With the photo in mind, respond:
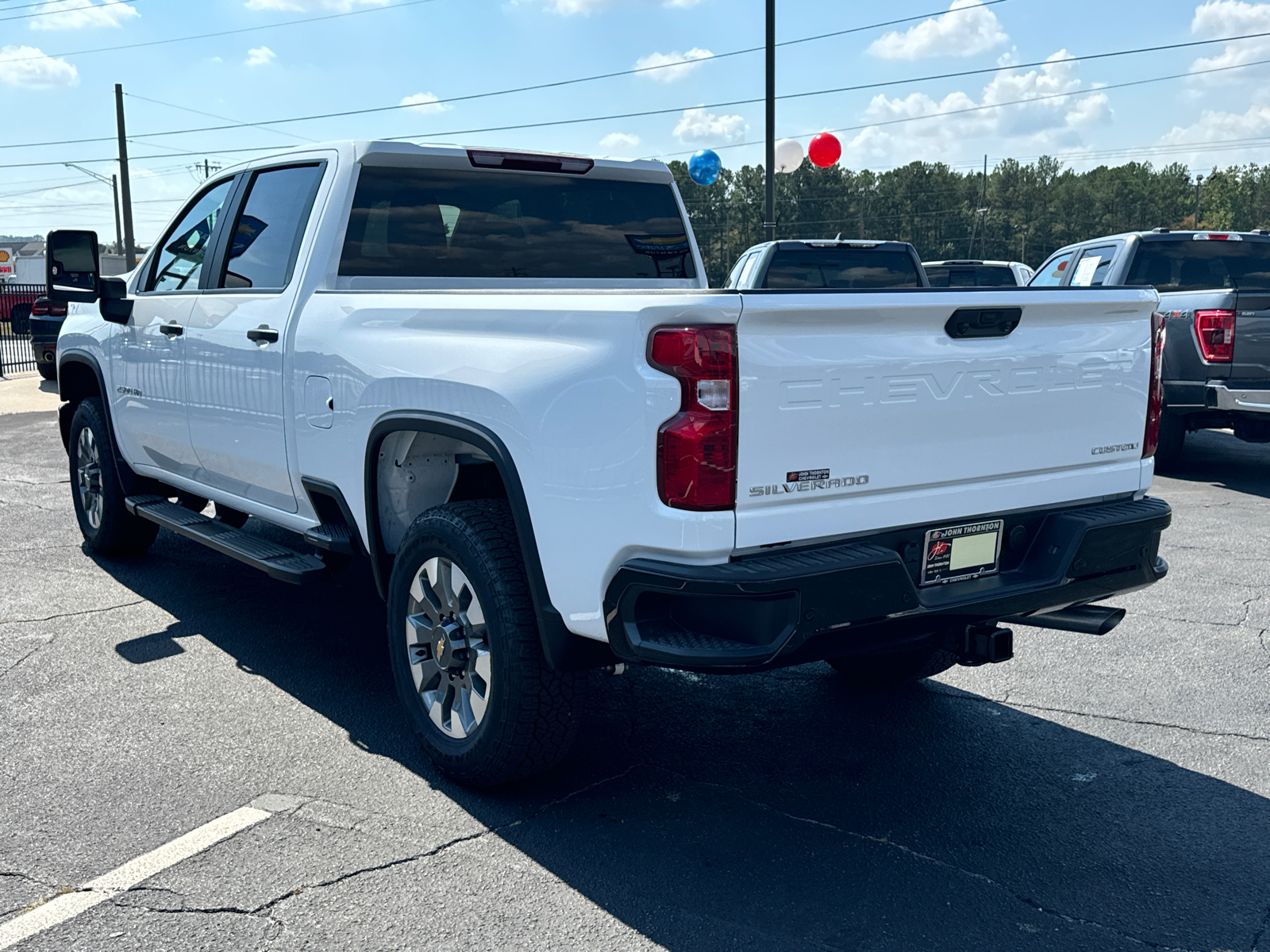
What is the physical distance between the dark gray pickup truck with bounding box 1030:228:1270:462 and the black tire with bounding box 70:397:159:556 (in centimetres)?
650

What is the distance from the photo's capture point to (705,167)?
18.5m

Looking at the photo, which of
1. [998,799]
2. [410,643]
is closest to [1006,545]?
[998,799]

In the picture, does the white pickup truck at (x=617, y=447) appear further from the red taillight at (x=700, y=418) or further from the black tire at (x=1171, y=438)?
the black tire at (x=1171, y=438)

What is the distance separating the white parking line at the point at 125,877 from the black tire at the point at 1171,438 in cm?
852

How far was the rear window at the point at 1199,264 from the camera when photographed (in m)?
10.5

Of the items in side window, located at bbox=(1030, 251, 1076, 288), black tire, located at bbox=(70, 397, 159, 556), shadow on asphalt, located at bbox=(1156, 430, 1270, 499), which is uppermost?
side window, located at bbox=(1030, 251, 1076, 288)

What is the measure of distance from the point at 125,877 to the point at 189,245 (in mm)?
3449

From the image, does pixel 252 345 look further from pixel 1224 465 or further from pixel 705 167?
pixel 705 167

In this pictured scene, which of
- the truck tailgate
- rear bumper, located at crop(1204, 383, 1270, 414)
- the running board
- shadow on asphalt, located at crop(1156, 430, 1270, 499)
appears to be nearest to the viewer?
the truck tailgate

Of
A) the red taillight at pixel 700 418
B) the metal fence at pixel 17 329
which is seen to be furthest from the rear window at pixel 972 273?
the metal fence at pixel 17 329

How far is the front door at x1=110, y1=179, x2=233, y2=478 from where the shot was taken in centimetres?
541

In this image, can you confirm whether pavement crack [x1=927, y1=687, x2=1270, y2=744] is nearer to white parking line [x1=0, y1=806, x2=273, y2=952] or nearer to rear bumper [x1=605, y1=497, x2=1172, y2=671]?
rear bumper [x1=605, y1=497, x2=1172, y2=671]

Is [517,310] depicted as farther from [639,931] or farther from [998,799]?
[998,799]

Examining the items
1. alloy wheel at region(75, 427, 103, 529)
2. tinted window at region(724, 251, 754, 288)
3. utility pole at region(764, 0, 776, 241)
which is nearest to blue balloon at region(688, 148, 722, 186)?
utility pole at region(764, 0, 776, 241)
